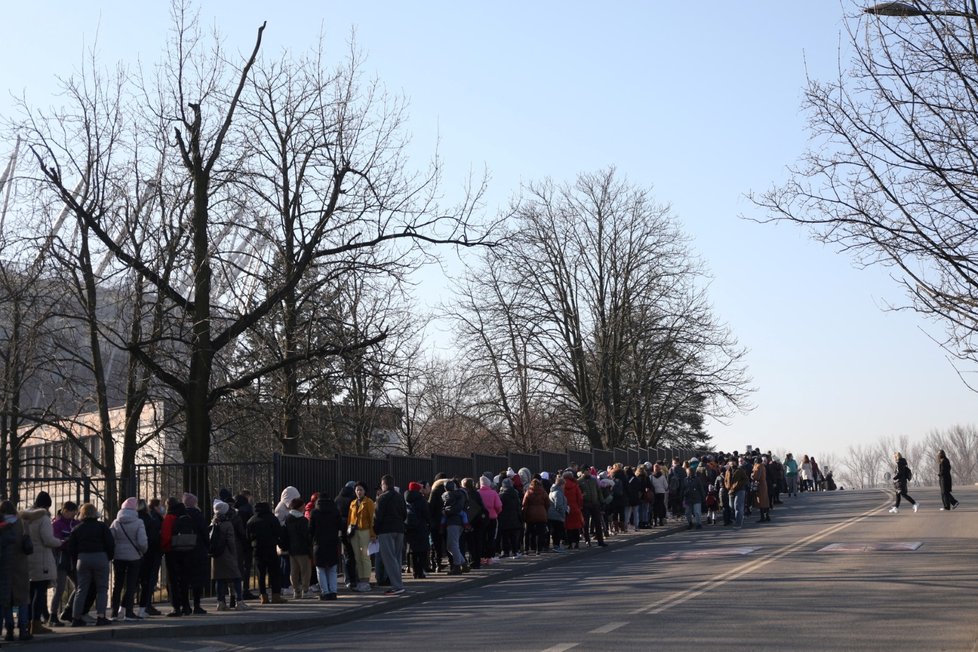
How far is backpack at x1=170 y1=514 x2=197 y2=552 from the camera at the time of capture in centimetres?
1861

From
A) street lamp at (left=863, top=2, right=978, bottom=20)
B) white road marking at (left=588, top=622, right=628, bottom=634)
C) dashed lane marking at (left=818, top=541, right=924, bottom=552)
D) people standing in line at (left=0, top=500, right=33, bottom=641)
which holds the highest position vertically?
street lamp at (left=863, top=2, right=978, bottom=20)

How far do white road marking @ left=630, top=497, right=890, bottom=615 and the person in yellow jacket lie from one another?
19.2ft

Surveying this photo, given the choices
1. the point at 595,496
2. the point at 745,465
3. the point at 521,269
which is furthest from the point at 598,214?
the point at 595,496

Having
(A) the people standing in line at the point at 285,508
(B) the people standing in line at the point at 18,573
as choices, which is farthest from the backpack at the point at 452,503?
(B) the people standing in line at the point at 18,573

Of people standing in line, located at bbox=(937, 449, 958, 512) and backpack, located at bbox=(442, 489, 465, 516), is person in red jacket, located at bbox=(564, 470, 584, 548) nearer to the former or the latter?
backpack, located at bbox=(442, 489, 465, 516)

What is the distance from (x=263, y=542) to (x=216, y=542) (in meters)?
0.95

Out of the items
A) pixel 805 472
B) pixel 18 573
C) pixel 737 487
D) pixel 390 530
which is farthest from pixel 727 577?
pixel 805 472

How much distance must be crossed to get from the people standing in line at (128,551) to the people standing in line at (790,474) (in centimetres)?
3743

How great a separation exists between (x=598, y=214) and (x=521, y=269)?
17.7 ft

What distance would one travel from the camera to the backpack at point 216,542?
19.0 metres

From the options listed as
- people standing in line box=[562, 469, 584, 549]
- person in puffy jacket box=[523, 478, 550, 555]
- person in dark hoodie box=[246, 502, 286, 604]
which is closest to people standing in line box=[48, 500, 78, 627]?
person in dark hoodie box=[246, 502, 286, 604]

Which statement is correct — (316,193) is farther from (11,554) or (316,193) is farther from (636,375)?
(636,375)

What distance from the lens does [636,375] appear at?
58.1m

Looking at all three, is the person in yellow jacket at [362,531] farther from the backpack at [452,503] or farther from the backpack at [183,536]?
the backpack at [183,536]
